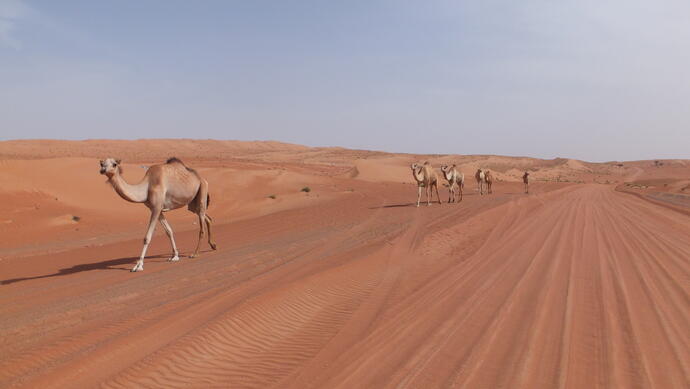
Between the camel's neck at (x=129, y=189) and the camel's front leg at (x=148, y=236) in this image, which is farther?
the camel's front leg at (x=148, y=236)

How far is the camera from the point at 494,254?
9469mm

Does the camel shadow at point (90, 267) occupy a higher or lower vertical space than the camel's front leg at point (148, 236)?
lower

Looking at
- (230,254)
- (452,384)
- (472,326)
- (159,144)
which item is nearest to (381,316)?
(472,326)

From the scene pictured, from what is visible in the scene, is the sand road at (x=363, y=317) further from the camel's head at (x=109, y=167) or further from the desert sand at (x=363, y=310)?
the camel's head at (x=109, y=167)

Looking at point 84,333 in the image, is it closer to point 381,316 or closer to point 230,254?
point 381,316

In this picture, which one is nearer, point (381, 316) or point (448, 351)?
point (448, 351)

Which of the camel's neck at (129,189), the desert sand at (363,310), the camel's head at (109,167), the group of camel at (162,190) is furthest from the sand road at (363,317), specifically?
the camel's head at (109,167)

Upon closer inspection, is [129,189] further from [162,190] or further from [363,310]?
[363,310]

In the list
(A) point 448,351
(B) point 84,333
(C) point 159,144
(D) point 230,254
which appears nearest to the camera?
(A) point 448,351

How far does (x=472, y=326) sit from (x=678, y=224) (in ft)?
47.3

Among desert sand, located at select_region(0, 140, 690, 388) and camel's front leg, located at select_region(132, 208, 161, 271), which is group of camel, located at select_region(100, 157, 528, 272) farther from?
desert sand, located at select_region(0, 140, 690, 388)

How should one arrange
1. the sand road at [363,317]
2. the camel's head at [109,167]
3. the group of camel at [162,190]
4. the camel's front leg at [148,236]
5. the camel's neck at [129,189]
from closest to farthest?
the sand road at [363,317] < the camel's head at [109,167] < the camel's neck at [129,189] < the group of camel at [162,190] < the camel's front leg at [148,236]

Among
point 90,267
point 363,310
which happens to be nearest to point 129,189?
point 90,267

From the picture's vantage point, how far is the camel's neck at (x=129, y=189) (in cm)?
874
